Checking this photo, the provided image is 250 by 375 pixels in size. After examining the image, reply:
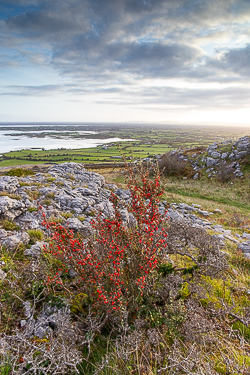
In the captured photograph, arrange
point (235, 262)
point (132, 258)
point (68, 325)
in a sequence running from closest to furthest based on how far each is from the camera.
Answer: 1. point (68, 325)
2. point (132, 258)
3. point (235, 262)

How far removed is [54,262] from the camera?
4.85 meters

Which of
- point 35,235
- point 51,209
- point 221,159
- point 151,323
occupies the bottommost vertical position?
point 151,323

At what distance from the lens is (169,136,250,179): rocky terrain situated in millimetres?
30556

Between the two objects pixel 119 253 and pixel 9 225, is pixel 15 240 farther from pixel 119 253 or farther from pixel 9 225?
pixel 119 253

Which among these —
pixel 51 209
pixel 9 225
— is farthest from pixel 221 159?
pixel 9 225

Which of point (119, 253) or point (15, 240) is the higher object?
point (119, 253)

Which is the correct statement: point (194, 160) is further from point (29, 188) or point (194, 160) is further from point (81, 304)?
point (81, 304)

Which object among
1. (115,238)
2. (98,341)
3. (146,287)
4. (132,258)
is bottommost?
(98,341)

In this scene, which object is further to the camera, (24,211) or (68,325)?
(24,211)

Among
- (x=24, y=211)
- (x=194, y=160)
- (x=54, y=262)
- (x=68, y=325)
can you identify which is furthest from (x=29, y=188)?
(x=194, y=160)

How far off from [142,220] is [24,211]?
19.3 ft

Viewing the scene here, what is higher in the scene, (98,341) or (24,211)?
(24,211)

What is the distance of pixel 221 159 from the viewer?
3375 centimetres

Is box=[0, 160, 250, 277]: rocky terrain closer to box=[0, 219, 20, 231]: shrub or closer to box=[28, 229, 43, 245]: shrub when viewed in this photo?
box=[0, 219, 20, 231]: shrub
